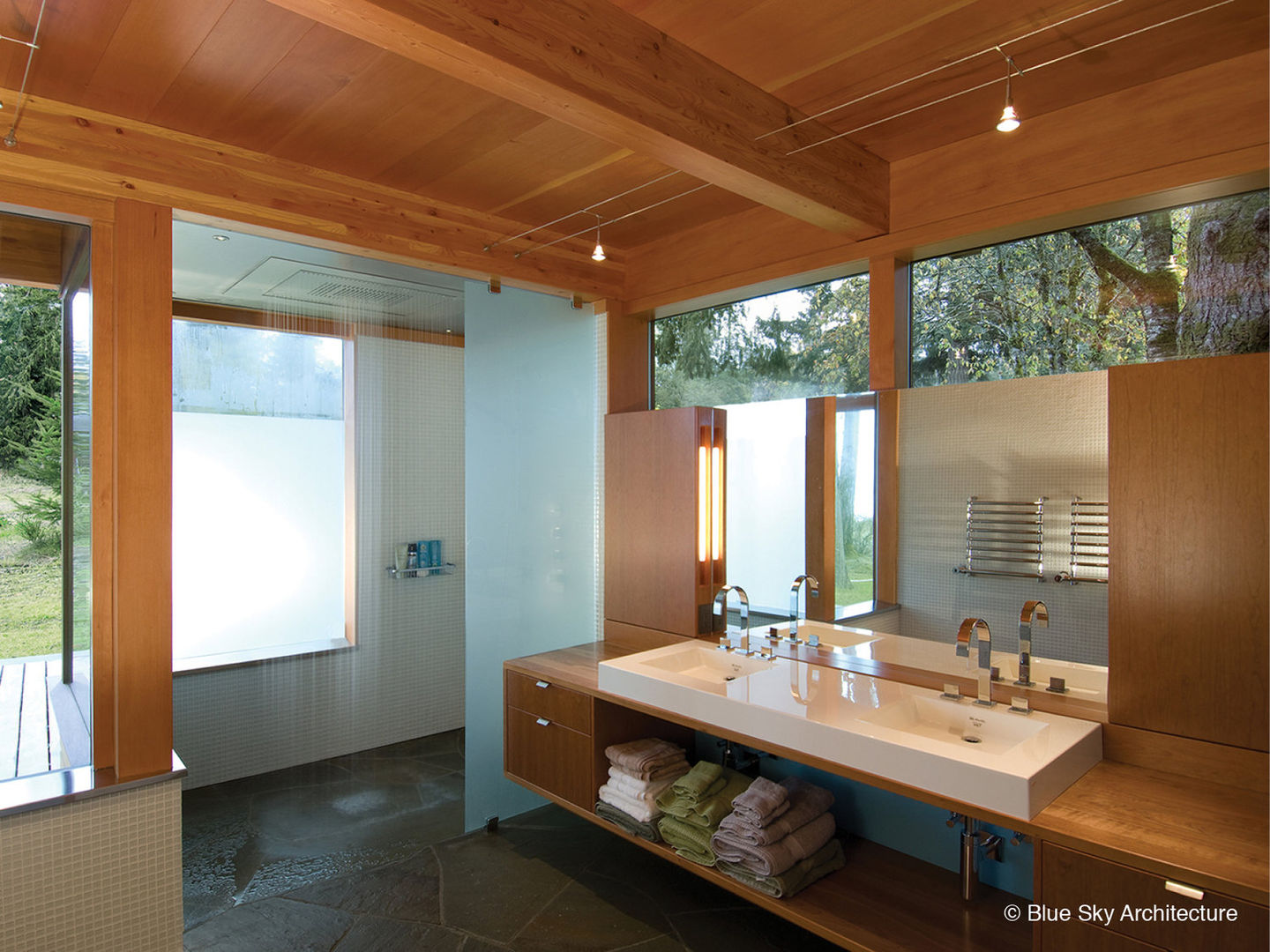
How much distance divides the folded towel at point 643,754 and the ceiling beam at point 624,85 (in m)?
2.05

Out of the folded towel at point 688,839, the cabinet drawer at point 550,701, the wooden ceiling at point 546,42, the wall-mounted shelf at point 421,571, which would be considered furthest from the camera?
the wall-mounted shelf at point 421,571

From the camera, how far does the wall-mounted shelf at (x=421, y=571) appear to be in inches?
133

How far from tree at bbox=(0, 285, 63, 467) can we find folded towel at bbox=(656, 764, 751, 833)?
2.40m

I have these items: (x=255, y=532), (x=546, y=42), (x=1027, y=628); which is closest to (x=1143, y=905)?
(x=1027, y=628)

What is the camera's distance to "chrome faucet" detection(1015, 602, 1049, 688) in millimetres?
2445

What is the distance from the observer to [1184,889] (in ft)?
5.30

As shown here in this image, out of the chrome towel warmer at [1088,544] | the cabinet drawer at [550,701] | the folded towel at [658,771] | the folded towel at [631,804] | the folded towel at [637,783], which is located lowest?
the folded towel at [631,804]

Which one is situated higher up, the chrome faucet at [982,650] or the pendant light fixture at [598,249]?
the pendant light fixture at [598,249]

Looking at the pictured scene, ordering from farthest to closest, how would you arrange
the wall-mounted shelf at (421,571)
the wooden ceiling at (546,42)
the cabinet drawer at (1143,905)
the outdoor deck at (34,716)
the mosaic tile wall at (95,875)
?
the wall-mounted shelf at (421,571), the outdoor deck at (34,716), the mosaic tile wall at (95,875), the wooden ceiling at (546,42), the cabinet drawer at (1143,905)

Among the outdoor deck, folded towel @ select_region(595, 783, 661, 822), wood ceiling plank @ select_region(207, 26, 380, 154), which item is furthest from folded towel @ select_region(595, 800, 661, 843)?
wood ceiling plank @ select_region(207, 26, 380, 154)

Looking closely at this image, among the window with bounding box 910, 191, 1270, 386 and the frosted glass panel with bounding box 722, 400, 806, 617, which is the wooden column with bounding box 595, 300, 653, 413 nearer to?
the frosted glass panel with bounding box 722, 400, 806, 617

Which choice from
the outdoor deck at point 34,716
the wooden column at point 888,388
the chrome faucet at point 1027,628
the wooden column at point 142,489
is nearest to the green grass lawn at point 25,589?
the outdoor deck at point 34,716

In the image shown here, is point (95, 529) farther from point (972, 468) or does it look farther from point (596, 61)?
point (972, 468)

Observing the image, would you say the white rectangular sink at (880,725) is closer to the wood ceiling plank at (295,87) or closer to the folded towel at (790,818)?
the folded towel at (790,818)
